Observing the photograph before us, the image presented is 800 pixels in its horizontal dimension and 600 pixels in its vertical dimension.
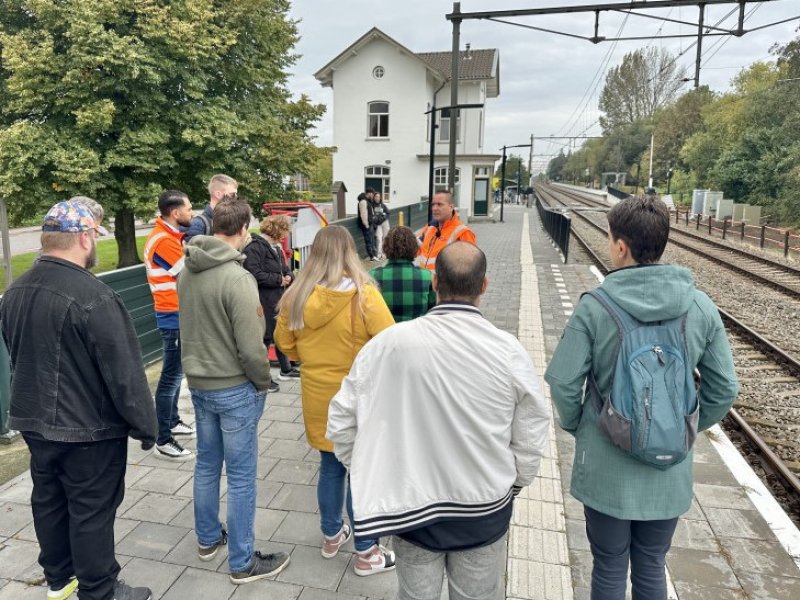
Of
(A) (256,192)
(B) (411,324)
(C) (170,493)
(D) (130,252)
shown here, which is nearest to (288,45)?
(A) (256,192)

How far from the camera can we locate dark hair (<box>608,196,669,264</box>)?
214 centimetres

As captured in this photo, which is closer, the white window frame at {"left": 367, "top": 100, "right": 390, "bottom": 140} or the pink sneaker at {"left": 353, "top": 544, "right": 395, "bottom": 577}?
the pink sneaker at {"left": 353, "top": 544, "right": 395, "bottom": 577}

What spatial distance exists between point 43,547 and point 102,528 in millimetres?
380

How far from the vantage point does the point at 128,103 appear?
15.1 metres

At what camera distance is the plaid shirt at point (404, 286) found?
3891 mm

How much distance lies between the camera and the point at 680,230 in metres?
27.3

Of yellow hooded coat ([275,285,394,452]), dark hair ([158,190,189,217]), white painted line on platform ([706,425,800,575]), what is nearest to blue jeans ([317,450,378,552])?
yellow hooded coat ([275,285,394,452])

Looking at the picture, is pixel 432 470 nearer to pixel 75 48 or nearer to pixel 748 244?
pixel 75 48

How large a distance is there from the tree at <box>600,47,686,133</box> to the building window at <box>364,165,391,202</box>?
60.2m

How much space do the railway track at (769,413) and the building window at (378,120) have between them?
929 inches

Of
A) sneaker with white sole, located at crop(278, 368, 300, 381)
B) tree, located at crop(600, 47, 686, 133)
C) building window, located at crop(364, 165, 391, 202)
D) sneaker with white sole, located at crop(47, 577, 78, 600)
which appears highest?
tree, located at crop(600, 47, 686, 133)

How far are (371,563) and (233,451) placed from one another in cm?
98

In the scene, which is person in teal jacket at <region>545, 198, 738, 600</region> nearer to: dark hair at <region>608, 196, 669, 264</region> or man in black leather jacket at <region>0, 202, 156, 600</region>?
dark hair at <region>608, 196, 669, 264</region>

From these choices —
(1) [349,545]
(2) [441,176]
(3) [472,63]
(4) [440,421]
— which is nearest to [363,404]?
(4) [440,421]
